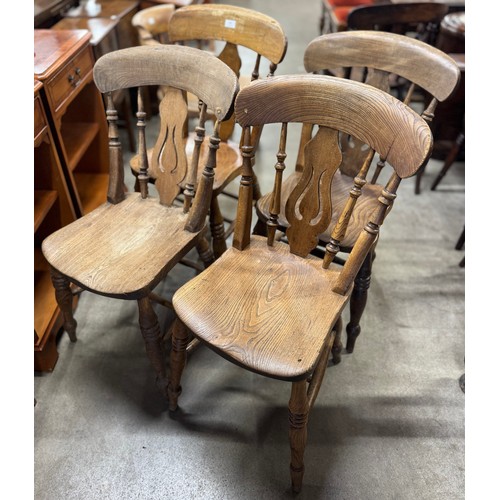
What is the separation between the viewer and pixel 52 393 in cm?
156

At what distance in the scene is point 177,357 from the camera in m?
1.34

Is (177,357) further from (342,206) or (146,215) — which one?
(342,206)

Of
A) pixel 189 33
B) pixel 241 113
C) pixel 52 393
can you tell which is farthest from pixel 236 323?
pixel 189 33

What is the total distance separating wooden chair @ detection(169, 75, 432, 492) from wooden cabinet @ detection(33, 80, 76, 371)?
1.98 ft

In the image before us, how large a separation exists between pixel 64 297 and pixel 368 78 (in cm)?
137

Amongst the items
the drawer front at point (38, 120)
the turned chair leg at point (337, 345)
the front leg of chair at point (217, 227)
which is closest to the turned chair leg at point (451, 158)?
the turned chair leg at point (337, 345)

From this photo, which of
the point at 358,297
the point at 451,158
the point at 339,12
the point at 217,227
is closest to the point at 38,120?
the point at 217,227

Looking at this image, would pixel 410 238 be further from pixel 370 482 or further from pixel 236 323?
pixel 236 323

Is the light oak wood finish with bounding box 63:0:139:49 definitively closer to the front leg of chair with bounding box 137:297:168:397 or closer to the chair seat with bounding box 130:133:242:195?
the chair seat with bounding box 130:133:242:195

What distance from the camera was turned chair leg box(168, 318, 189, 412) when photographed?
129 cm

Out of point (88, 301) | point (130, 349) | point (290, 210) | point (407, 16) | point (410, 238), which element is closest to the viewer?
point (290, 210)

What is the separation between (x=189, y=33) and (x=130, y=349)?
1.36 meters

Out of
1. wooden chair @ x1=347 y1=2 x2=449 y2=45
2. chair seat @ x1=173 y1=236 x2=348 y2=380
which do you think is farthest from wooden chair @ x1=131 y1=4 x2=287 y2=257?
wooden chair @ x1=347 y1=2 x2=449 y2=45

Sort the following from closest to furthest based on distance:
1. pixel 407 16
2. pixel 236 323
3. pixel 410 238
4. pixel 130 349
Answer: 1. pixel 236 323
2. pixel 130 349
3. pixel 407 16
4. pixel 410 238
